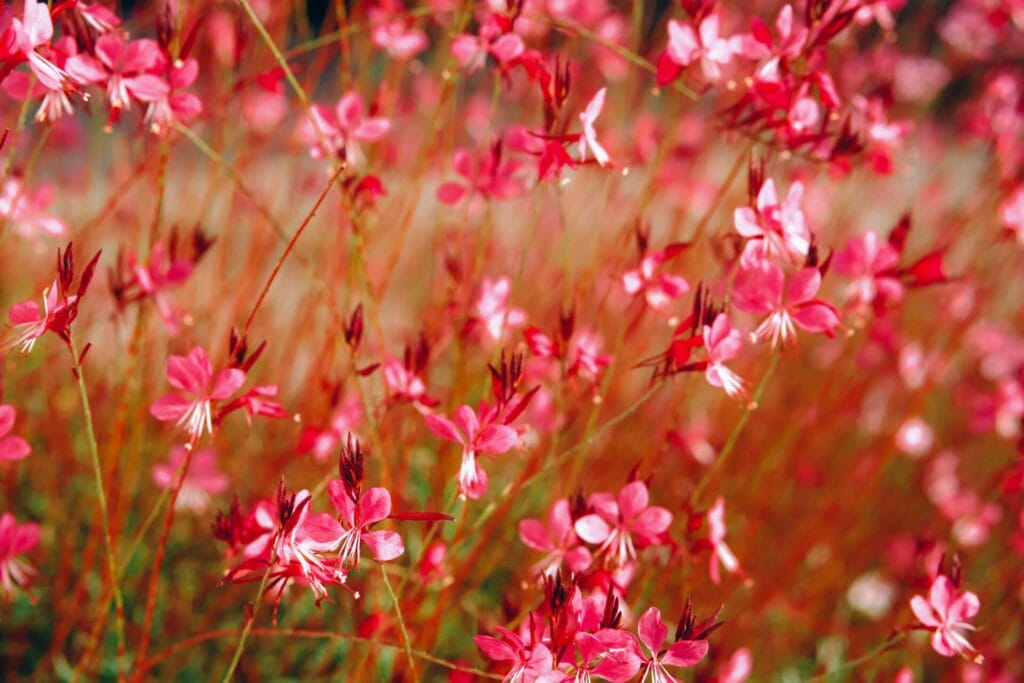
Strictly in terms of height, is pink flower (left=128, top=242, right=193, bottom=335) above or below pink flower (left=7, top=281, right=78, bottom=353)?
below

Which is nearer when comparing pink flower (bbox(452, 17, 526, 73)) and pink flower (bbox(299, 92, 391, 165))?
pink flower (bbox(452, 17, 526, 73))

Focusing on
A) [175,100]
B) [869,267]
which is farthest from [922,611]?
[175,100]

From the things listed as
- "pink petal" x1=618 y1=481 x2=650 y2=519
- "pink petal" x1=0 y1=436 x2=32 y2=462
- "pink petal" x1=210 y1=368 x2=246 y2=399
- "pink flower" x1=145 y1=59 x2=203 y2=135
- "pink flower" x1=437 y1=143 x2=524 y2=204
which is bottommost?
"pink petal" x1=618 y1=481 x2=650 y2=519

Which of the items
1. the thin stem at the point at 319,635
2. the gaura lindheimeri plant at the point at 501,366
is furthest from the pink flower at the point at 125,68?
the thin stem at the point at 319,635

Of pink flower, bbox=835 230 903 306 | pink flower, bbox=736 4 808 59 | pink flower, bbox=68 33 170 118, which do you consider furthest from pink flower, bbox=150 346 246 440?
pink flower, bbox=835 230 903 306

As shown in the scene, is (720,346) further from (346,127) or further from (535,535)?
(346,127)

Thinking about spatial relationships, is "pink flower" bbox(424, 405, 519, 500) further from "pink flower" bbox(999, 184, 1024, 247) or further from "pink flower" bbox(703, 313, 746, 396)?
"pink flower" bbox(999, 184, 1024, 247)

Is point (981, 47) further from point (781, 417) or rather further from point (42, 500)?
point (42, 500)
